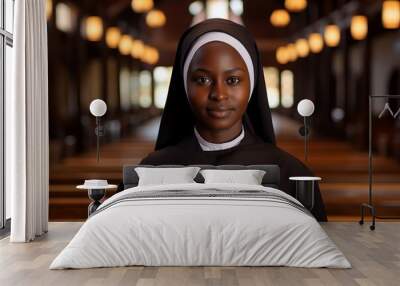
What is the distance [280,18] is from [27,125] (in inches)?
133

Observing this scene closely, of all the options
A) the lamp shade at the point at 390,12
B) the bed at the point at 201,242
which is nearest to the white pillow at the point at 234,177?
the bed at the point at 201,242

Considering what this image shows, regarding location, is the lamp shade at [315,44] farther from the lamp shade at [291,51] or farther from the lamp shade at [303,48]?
the lamp shade at [291,51]

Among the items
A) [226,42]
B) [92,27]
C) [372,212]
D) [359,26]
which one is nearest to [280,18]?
[226,42]

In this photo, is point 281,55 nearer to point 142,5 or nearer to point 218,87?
point 218,87

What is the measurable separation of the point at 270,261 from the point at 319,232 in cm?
47

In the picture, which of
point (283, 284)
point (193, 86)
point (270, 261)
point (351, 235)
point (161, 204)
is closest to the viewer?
point (283, 284)

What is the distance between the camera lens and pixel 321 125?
796 cm

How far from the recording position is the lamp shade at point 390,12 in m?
7.88

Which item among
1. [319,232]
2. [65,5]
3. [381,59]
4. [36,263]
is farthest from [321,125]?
[36,263]

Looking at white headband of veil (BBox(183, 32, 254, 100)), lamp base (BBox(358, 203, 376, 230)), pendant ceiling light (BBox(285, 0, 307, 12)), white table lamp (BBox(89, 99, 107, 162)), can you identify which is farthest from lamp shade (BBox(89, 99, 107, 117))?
lamp base (BBox(358, 203, 376, 230))

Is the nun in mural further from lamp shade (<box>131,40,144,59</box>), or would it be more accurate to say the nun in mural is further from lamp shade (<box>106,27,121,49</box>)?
lamp shade (<box>106,27,121,49</box>)

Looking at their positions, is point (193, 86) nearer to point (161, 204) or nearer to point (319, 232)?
point (161, 204)

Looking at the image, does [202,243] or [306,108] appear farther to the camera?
[306,108]

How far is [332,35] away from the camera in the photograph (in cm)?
800
